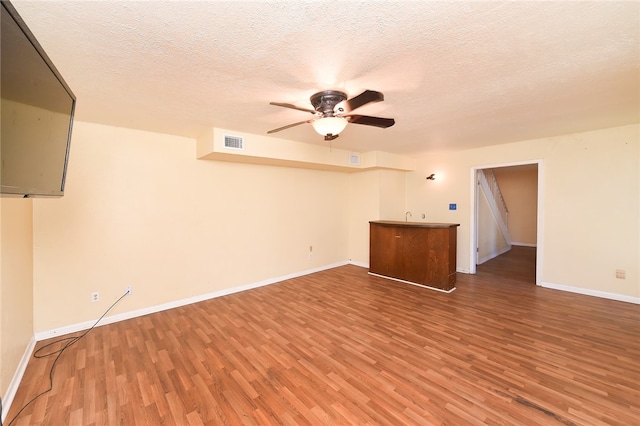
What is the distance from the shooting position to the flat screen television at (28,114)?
1.02 m

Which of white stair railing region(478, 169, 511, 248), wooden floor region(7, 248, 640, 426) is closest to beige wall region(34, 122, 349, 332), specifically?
wooden floor region(7, 248, 640, 426)

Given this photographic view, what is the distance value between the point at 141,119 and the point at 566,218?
6.26 meters

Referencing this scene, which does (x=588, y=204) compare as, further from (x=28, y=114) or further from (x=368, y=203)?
(x=28, y=114)

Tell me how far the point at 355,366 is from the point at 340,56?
2.51 meters

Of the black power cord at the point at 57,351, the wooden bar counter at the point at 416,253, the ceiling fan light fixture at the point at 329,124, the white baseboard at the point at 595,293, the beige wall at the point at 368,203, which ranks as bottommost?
the black power cord at the point at 57,351

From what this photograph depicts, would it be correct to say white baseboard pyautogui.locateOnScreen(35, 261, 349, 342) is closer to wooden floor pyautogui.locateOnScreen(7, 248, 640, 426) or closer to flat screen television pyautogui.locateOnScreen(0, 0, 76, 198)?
→ wooden floor pyautogui.locateOnScreen(7, 248, 640, 426)

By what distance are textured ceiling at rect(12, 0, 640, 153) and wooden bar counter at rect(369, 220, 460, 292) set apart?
1967 mm

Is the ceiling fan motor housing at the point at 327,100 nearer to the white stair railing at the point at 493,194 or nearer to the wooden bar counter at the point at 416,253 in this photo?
the wooden bar counter at the point at 416,253

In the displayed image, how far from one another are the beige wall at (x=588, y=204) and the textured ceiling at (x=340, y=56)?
3.16 feet

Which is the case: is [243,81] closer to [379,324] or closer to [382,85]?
[382,85]

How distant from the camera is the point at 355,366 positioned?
2279 mm

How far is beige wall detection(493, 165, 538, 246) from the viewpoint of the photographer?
7.99 m

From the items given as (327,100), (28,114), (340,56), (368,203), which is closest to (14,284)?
(28,114)

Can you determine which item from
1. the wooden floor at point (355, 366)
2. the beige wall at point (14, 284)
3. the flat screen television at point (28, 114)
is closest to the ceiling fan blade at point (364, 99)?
the flat screen television at point (28, 114)
